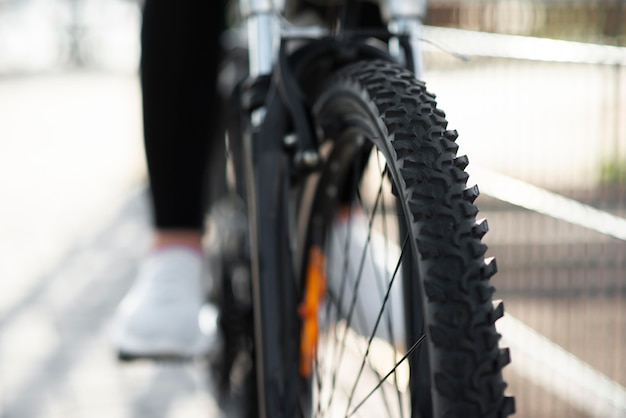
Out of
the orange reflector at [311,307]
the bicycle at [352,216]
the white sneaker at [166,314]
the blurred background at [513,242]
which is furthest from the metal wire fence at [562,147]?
the white sneaker at [166,314]

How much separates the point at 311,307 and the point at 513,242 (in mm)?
1799

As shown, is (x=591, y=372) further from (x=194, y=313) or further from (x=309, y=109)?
(x=309, y=109)

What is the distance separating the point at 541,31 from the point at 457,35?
38 cm

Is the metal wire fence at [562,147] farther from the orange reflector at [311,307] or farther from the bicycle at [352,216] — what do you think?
the orange reflector at [311,307]

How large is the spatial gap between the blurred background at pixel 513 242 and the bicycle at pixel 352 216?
17 cm

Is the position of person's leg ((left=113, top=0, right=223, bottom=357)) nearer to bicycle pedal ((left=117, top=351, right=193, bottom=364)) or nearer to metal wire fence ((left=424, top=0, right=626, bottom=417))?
bicycle pedal ((left=117, top=351, right=193, bottom=364))

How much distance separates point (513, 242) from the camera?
3.07 metres

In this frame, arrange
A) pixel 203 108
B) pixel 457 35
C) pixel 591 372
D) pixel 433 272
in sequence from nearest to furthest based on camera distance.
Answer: pixel 433 272 → pixel 203 108 → pixel 591 372 → pixel 457 35

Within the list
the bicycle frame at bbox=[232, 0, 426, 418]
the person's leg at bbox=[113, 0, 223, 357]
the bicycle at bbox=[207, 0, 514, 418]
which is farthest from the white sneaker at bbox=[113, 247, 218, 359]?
the bicycle frame at bbox=[232, 0, 426, 418]

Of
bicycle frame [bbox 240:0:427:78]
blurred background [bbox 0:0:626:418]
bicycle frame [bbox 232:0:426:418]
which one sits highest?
bicycle frame [bbox 240:0:427:78]

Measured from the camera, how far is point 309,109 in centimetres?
120

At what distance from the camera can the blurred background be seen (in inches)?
80.3

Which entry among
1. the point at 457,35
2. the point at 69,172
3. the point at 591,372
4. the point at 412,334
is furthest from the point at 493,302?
the point at 69,172

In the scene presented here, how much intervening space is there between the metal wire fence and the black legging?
59 centimetres
